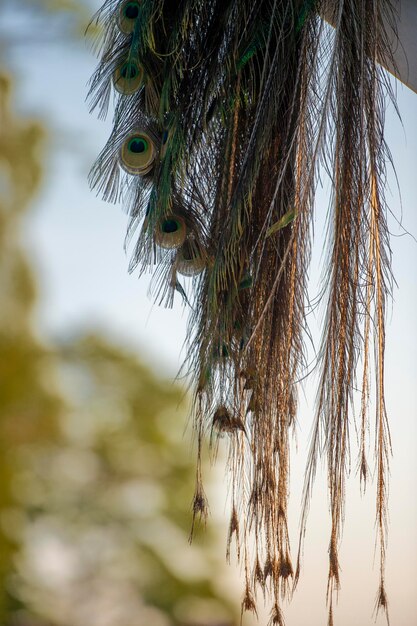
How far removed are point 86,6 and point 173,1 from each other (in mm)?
1057

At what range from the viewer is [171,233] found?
110cm

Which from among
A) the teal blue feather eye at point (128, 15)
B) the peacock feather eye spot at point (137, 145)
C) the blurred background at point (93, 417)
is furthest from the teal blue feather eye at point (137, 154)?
the blurred background at point (93, 417)

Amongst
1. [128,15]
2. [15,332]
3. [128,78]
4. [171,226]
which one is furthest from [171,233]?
[15,332]

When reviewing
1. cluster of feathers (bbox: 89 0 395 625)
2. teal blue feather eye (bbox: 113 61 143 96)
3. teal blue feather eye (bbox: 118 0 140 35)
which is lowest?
cluster of feathers (bbox: 89 0 395 625)

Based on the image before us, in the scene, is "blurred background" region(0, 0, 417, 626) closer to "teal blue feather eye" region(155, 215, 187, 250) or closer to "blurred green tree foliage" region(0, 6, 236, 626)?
"blurred green tree foliage" region(0, 6, 236, 626)

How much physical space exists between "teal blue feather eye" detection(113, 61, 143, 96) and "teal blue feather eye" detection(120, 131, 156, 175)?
0.28 ft

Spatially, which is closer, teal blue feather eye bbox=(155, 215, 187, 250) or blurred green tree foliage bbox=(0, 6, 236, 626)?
teal blue feather eye bbox=(155, 215, 187, 250)

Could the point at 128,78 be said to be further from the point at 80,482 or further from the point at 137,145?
the point at 80,482

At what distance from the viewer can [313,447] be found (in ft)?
2.70

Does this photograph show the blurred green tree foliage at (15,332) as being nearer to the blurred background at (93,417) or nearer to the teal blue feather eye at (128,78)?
the blurred background at (93,417)

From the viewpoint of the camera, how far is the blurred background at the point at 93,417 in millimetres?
1972

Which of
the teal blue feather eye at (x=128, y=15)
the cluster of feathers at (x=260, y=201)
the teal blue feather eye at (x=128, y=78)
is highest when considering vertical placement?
the teal blue feather eye at (x=128, y=15)

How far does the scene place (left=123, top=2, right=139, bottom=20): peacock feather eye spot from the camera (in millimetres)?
1171

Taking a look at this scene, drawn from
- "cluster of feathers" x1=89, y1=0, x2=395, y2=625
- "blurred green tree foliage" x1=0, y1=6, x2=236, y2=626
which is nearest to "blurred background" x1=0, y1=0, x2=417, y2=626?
"blurred green tree foliage" x1=0, y1=6, x2=236, y2=626
